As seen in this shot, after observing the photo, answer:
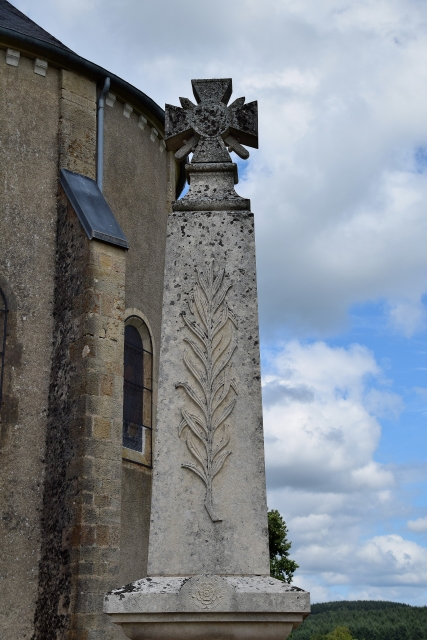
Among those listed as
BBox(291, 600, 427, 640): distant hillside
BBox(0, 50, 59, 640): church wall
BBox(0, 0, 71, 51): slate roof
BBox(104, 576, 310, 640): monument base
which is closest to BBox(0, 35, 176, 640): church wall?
BBox(0, 50, 59, 640): church wall

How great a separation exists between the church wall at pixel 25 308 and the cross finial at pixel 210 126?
5974 millimetres

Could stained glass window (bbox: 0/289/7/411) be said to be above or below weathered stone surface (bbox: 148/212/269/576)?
above

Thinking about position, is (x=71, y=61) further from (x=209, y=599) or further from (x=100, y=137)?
(x=209, y=599)

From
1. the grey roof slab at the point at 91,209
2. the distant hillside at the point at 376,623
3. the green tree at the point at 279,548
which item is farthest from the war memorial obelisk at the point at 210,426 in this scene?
the distant hillside at the point at 376,623

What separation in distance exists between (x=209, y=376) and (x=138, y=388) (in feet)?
25.9

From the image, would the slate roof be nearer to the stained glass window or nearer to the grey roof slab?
the grey roof slab

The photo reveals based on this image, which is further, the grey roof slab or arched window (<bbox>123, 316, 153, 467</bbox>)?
arched window (<bbox>123, 316, 153, 467</bbox>)

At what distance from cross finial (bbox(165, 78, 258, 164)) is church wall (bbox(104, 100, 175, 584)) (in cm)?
706

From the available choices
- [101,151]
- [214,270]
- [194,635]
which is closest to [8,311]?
[101,151]

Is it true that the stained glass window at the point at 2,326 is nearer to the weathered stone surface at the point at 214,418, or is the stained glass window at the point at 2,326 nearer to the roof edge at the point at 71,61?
the roof edge at the point at 71,61

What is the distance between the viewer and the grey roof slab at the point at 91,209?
943cm

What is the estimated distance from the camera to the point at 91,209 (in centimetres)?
991

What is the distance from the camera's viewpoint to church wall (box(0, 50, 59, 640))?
8.69 meters

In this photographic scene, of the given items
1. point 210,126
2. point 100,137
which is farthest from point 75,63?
point 210,126
